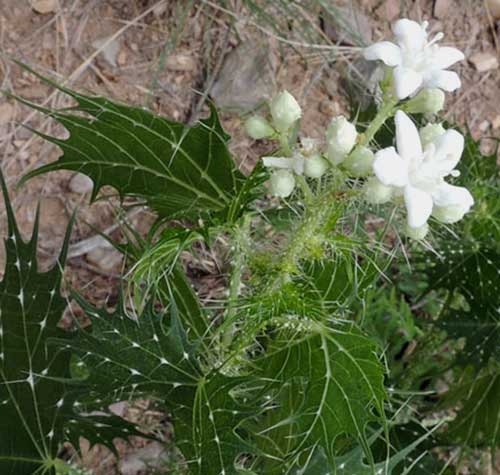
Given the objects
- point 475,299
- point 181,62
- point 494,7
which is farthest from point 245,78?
point 475,299

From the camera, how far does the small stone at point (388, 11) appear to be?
2029mm

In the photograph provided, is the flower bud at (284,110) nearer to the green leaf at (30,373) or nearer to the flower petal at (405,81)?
the flower petal at (405,81)

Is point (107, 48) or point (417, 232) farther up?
point (417, 232)

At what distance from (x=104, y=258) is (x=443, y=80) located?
3.53 feet

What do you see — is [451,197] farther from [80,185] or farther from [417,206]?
[80,185]

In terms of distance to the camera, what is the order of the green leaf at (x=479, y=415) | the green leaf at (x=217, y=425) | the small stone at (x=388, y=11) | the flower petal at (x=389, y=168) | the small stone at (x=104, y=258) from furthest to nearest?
the small stone at (x=388, y=11), the small stone at (x=104, y=258), the green leaf at (x=479, y=415), the green leaf at (x=217, y=425), the flower petal at (x=389, y=168)

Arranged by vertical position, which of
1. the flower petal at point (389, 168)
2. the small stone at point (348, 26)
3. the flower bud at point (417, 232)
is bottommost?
the small stone at point (348, 26)

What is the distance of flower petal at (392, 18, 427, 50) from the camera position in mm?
771

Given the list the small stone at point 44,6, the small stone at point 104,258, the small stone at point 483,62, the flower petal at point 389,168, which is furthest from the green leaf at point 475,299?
the small stone at point 44,6

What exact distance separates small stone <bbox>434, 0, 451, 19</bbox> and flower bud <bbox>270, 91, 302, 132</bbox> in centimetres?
144

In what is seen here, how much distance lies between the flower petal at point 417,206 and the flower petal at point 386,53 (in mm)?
123

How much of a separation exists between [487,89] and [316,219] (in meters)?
1.46

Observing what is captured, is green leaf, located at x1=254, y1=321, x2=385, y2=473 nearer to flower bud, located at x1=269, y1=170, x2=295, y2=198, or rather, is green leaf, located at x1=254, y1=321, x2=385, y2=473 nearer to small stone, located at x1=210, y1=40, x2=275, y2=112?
flower bud, located at x1=269, y1=170, x2=295, y2=198

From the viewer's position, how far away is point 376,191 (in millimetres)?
708
